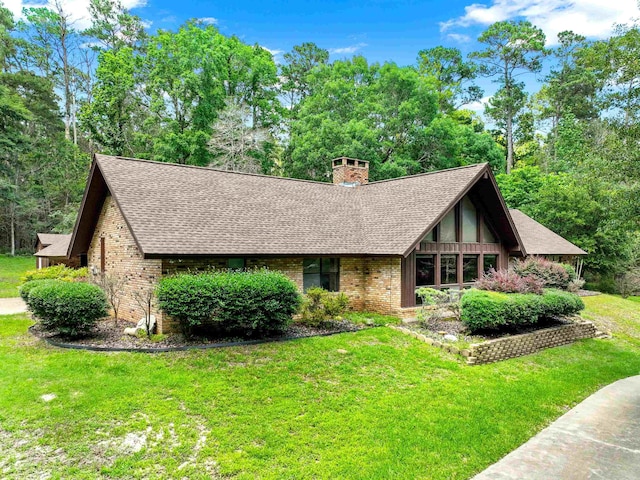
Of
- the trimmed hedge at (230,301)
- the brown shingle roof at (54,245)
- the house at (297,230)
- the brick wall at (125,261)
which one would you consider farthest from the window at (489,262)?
the brown shingle roof at (54,245)

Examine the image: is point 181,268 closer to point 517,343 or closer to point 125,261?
point 125,261

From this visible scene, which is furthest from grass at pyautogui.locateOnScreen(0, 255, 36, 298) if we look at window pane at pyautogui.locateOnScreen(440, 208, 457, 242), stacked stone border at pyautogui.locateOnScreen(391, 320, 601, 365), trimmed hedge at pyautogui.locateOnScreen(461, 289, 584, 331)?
trimmed hedge at pyautogui.locateOnScreen(461, 289, 584, 331)

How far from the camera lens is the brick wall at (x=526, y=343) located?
31.2 feet

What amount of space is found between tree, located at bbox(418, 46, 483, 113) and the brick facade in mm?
31777

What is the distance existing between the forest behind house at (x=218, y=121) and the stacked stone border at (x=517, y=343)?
1301 cm

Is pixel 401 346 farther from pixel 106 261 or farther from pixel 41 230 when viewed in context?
pixel 41 230

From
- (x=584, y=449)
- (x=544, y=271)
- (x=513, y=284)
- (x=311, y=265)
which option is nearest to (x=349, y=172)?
(x=311, y=265)

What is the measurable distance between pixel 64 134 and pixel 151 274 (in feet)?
106

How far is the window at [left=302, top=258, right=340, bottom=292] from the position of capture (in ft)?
43.3

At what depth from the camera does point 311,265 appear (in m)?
13.3

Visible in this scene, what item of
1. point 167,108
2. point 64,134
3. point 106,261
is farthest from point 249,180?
point 64,134

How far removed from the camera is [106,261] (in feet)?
44.3

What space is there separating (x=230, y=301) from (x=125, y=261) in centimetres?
475

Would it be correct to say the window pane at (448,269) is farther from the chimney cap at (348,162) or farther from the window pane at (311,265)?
the chimney cap at (348,162)
